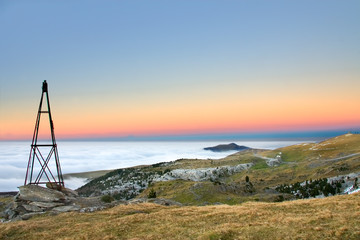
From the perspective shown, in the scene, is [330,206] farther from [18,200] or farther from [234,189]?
[234,189]

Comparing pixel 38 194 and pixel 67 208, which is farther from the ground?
pixel 38 194

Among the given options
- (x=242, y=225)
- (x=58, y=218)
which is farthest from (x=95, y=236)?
(x=242, y=225)

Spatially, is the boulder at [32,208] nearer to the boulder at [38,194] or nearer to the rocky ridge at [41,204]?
the rocky ridge at [41,204]

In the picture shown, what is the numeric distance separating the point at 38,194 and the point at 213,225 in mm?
34491

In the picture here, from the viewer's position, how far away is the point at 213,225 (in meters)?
25.7

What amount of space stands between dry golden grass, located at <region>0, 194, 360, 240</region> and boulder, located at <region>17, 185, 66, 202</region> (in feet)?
24.2

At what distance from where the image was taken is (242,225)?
2419 centimetres

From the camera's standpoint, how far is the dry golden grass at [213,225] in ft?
68.3

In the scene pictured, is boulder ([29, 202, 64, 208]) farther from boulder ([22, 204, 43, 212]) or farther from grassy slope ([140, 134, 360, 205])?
grassy slope ([140, 134, 360, 205])

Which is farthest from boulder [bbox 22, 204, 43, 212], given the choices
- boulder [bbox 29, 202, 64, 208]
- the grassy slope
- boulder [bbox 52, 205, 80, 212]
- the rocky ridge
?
the grassy slope

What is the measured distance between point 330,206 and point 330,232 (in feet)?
37.7

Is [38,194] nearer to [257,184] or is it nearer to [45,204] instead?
[45,204]

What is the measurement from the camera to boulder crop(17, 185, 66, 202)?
4153 centimetres

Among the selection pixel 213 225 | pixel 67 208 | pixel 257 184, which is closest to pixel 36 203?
pixel 67 208
